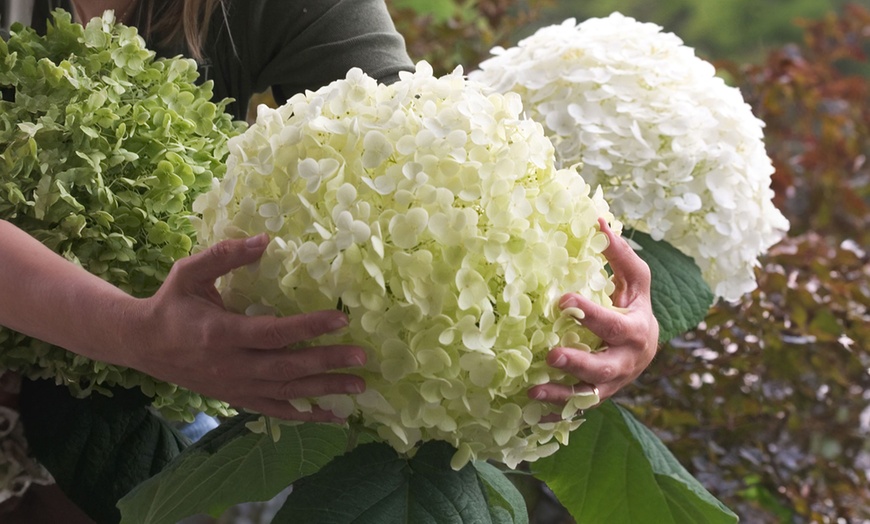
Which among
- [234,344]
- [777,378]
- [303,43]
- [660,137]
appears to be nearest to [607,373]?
[234,344]

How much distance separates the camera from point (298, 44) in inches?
44.9

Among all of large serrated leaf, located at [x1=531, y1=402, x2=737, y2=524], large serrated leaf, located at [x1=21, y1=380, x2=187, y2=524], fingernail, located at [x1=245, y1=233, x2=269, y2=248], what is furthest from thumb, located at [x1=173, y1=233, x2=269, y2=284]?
large serrated leaf, located at [x1=531, y1=402, x2=737, y2=524]

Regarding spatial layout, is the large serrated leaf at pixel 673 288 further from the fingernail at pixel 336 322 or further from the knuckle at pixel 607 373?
the fingernail at pixel 336 322

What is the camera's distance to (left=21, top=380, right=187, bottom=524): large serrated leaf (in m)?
0.92

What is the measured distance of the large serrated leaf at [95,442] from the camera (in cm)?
92

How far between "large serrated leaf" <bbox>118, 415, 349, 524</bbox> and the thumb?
0.20m

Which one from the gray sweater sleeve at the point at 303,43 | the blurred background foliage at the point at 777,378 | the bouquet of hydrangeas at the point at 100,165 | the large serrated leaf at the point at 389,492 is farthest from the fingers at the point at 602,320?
the blurred background foliage at the point at 777,378

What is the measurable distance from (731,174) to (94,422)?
71 cm

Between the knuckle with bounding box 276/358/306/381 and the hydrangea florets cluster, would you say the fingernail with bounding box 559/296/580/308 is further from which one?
the knuckle with bounding box 276/358/306/381

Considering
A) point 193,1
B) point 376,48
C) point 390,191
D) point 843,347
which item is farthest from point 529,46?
point 843,347

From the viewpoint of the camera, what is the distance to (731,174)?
108 cm

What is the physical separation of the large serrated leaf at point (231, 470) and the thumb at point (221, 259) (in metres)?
0.20

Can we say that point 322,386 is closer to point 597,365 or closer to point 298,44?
point 597,365

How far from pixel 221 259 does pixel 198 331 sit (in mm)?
53
